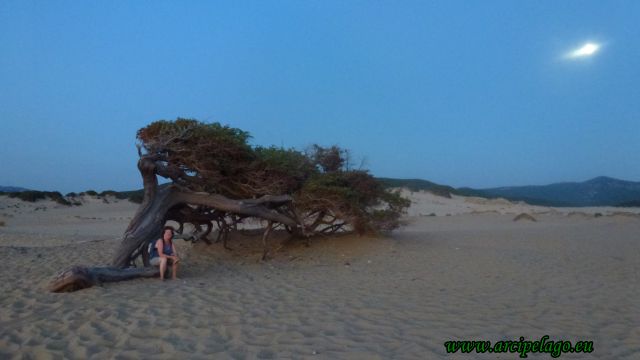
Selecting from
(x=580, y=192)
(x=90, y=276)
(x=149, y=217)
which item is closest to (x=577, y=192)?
(x=580, y=192)

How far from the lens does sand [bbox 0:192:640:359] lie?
5113 millimetres

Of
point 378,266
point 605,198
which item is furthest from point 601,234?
point 605,198

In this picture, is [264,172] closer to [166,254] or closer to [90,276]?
[166,254]

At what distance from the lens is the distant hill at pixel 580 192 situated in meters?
82.2

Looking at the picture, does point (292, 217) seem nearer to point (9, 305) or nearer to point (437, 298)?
point (437, 298)

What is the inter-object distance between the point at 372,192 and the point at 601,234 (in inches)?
487

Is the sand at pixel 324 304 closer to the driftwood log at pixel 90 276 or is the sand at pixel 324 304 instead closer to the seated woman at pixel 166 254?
the driftwood log at pixel 90 276

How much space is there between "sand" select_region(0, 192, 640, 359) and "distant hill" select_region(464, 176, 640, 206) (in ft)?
228

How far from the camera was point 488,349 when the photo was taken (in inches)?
208

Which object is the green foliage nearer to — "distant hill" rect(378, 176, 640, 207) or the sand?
the sand

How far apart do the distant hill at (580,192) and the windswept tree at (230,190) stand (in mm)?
67790

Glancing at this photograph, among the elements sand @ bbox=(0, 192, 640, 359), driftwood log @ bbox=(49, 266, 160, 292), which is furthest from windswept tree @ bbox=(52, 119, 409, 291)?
sand @ bbox=(0, 192, 640, 359)

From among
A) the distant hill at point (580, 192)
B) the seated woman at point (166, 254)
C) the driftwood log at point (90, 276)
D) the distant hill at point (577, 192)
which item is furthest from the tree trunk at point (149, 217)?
the distant hill at point (580, 192)

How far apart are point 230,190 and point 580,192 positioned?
95843 mm
